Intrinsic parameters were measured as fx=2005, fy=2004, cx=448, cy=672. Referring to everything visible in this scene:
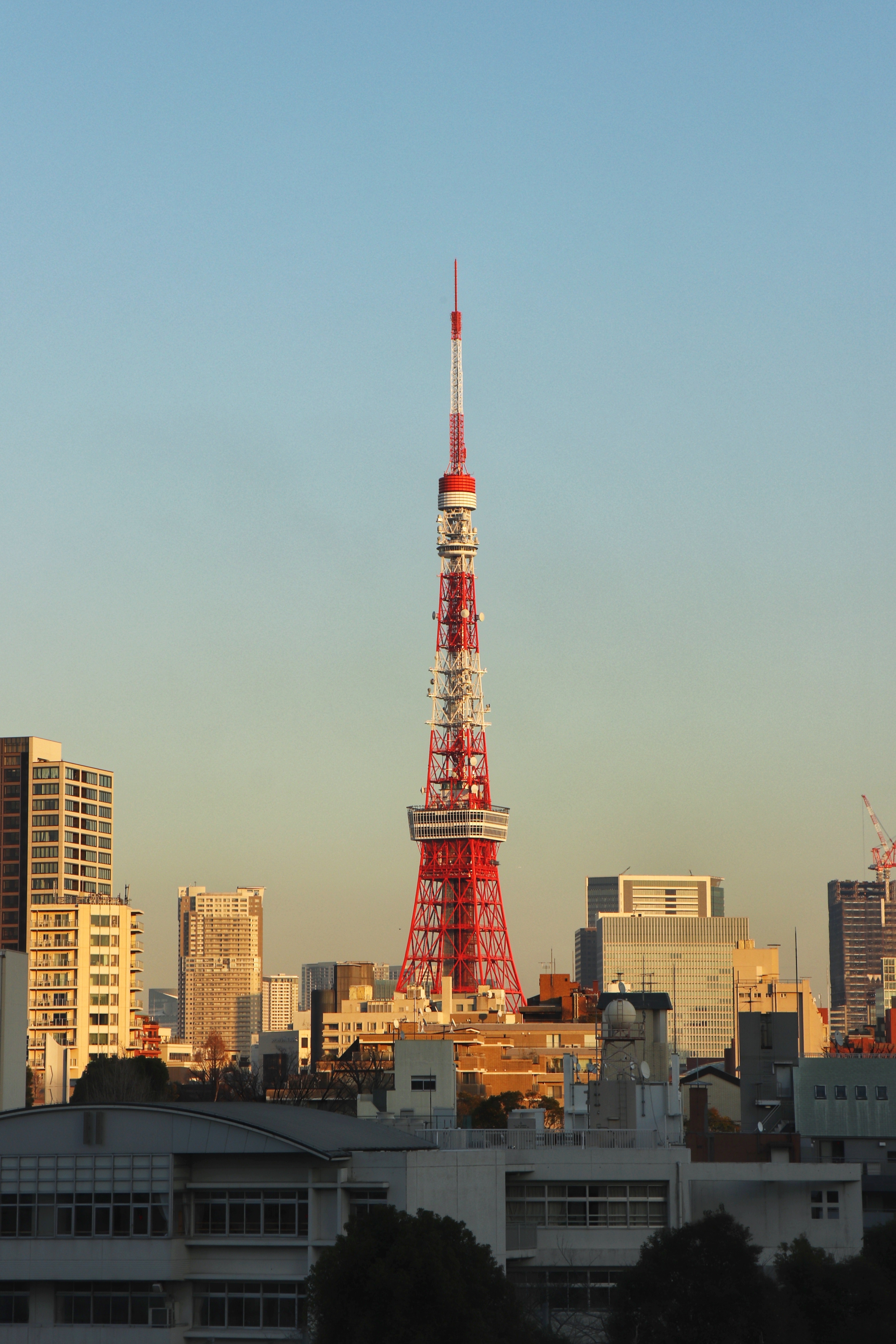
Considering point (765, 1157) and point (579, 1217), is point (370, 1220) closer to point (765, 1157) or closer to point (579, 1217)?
point (579, 1217)

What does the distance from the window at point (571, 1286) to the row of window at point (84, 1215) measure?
949 centimetres

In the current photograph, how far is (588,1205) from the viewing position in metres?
51.5

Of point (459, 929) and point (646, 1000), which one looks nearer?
point (646, 1000)

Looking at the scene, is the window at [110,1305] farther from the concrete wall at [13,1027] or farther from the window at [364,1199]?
the concrete wall at [13,1027]

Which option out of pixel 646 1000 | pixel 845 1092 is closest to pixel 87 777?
pixel 646 1000

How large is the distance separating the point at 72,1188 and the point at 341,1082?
255ft

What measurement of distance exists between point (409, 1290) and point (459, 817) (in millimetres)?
143862

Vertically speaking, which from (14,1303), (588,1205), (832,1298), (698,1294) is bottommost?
(14,1303)

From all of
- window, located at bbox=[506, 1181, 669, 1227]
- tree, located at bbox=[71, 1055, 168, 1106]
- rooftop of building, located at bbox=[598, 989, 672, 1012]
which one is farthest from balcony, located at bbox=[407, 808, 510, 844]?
window, located at bbox=[506, 1181, 669, 1227]

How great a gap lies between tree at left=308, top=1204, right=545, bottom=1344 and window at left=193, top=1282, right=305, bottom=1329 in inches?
172

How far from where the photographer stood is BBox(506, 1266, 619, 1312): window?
49.3m

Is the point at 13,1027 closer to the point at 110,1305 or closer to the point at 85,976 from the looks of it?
the point at 110,1305

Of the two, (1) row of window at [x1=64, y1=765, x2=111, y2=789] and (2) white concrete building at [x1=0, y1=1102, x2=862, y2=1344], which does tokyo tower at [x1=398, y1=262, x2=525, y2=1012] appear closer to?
(1) row of window at [x1=64, y1=765, x2=111, y2=789]

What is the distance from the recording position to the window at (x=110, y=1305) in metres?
44.3
